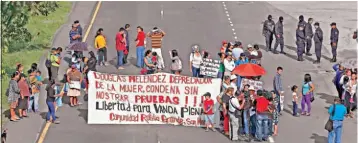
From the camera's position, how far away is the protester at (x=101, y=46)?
31.7 m

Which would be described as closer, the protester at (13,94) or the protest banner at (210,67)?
the protester at (13,94)

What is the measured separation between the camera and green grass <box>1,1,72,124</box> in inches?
1277

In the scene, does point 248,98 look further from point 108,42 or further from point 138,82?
point 108,42

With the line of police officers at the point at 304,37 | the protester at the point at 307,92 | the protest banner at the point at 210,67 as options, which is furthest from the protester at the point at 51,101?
the line of police officers at the point at 304,37

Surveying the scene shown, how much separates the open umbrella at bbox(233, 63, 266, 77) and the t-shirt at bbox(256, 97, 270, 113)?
10.3 ft

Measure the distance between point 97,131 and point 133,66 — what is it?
6.96 metres

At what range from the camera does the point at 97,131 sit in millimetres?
26109

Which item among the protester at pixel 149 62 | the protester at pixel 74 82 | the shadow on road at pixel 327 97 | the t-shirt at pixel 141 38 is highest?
the t-shirt at pixel 141 38

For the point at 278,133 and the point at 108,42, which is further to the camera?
the point at 108,42

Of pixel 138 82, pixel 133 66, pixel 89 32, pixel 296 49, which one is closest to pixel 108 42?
pixel 89 32

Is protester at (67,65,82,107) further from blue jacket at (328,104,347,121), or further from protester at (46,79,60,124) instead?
blue jacket at (328,104,347,121)

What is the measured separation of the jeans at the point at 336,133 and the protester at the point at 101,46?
10.1 metres

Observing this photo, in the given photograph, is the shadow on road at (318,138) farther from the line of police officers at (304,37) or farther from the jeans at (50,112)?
→ the line of police officers at (304,37)

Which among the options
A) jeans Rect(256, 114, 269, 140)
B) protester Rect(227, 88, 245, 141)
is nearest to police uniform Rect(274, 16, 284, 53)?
protester Rect(227, 88, 245, 141)
